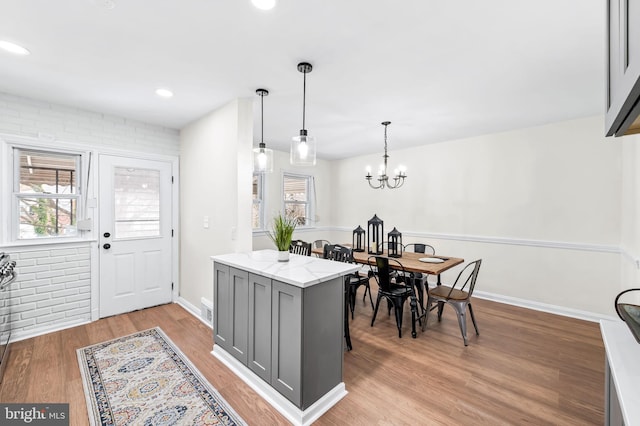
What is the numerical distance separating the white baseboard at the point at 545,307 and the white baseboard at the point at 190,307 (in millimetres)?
4006

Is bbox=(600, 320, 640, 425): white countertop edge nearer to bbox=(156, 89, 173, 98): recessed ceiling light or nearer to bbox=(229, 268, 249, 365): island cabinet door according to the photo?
bbox=(229, 268, 249, 365): island cabinet door

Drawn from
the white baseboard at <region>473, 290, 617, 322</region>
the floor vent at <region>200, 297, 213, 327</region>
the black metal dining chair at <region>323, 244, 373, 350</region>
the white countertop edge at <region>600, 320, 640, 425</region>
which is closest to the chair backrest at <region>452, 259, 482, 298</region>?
the white baseboard at <region>473, 290, 617, 322</region>

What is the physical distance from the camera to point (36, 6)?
1.60 metres

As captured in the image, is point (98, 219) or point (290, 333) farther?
point (98, 219)

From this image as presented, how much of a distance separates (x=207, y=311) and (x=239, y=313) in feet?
3.72

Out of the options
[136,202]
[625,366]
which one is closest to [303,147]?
[625,366]

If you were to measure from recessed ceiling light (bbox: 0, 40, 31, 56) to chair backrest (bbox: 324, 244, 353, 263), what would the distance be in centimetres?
309

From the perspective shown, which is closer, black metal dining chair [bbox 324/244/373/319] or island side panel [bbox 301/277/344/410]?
island side panel [bbox 301/277/344/410]

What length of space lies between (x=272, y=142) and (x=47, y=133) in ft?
9.40

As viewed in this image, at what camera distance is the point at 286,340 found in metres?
1.91

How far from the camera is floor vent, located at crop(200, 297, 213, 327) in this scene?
3.17 meters

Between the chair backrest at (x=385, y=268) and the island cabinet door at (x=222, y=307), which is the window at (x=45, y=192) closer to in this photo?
the island cabinet door at (x=222, y=307)

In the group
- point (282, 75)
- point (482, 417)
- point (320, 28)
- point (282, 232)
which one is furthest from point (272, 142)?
point (482, 417)

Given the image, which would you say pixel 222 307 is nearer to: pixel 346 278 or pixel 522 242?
pixel 346 278
